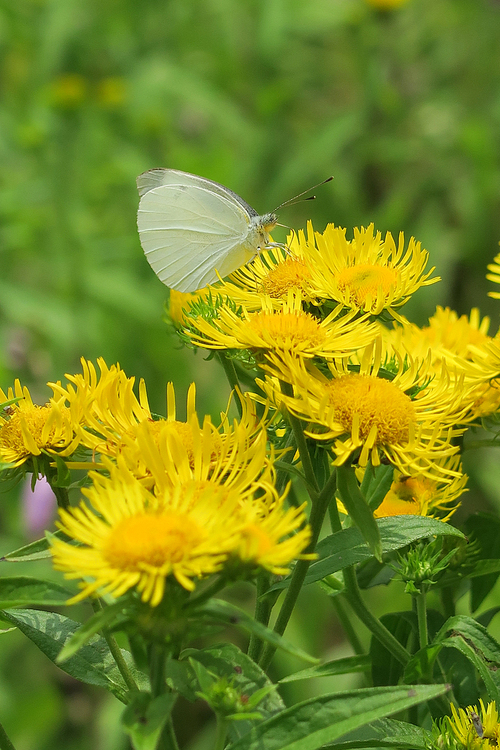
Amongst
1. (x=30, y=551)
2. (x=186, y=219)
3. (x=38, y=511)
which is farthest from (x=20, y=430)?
(x=38, y=511)

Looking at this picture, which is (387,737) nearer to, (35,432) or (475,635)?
(475,635)

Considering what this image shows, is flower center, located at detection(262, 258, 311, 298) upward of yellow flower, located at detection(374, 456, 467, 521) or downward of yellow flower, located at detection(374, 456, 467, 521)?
upward

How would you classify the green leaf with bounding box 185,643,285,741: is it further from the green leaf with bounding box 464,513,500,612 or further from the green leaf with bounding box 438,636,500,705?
the green leaf with bounding box 464,513,500,612

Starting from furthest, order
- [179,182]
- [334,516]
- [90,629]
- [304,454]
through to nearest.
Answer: [179,182] < [334,516] < [304,454] < [90,629]

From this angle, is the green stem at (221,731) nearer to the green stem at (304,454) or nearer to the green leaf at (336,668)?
the green leaf at (336,668)

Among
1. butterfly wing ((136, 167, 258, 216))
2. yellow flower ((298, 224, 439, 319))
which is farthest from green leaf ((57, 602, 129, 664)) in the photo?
butterfly wing ((136, 167, 258, 216))

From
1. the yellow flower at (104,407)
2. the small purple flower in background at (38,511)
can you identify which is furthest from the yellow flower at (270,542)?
the small purple flower in background at (38,511)
